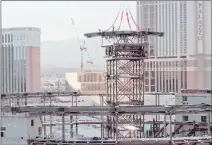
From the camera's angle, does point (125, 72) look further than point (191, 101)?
No

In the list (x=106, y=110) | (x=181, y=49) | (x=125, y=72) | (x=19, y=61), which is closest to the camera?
(x=106, y=110)

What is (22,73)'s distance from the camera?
39.7 m

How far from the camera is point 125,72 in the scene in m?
18.0

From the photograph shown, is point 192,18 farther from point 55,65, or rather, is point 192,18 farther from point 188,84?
point 55,65

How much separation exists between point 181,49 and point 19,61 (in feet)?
61.9

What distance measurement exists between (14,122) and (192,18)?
1511 inches

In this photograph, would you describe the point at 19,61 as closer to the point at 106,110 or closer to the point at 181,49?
the point at 181,49

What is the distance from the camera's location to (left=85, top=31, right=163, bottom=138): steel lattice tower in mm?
17312

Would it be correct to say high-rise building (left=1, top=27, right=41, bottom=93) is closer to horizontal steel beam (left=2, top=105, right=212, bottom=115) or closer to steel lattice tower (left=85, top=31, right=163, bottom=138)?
steel lattice tower (left=85, top=31, right=163, bottom=138)

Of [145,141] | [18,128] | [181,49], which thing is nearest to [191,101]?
[145,141]

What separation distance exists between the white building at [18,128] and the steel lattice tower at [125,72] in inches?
154

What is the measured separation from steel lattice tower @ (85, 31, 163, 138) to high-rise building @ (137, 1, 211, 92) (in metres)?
28.2

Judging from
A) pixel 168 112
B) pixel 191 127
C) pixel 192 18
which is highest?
pixel 192 18

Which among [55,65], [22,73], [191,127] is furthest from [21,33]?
[191,127]
